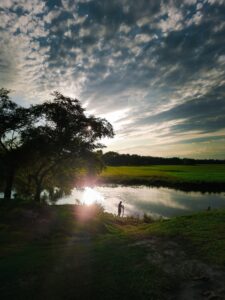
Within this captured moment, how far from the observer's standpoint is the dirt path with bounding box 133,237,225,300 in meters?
6.85

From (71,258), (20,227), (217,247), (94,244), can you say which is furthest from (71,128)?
(217,247)

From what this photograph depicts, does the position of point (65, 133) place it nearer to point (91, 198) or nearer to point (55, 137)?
point (55, 137)

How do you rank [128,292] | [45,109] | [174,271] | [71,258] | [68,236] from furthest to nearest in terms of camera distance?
[45,109], [68,236], [71,258], [174,271], [128,292]

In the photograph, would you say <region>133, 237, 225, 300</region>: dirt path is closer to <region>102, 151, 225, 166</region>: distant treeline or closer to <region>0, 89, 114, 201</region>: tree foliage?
<region>0, 89, 114, 201</region>: tree foliage

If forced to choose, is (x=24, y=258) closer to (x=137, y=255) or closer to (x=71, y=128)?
(x=137, y=255)

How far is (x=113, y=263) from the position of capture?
8781mm

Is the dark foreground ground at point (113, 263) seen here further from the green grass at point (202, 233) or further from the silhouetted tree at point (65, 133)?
the silhouetted tree at point (65, 133)

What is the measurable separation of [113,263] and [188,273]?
2.53m

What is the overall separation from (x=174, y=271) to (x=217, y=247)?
268cm

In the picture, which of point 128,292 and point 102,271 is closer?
point 128,292

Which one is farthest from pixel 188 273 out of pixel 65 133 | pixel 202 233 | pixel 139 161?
pixel 139 161

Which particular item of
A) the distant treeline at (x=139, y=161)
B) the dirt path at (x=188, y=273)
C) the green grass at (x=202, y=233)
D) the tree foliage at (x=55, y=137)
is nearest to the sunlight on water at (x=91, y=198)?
the tree foliage at (x=55, y=137)

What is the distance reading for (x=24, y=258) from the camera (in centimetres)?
963

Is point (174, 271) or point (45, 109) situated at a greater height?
point (45, 109)
